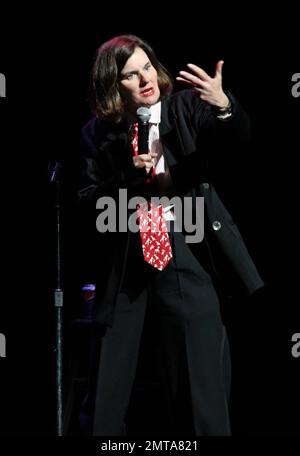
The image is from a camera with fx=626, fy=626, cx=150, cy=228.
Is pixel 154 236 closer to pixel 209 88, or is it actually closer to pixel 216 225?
pixel 216 225

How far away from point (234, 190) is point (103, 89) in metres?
0.93

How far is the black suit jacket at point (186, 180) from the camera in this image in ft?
5.63

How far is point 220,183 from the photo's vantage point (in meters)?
2.71

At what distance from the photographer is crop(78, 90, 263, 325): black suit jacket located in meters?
1.72

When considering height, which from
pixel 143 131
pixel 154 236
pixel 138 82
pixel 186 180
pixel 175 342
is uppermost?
pixel 138 82

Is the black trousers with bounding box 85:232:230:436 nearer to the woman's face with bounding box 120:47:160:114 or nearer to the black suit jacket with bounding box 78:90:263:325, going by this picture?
the black suit jacket with bounding box 78:90:263:325

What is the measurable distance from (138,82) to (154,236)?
0.51 metres

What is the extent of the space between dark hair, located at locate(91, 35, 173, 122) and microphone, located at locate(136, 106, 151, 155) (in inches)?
9.3

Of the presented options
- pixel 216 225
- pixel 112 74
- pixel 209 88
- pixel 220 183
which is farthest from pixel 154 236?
pixel 220 183

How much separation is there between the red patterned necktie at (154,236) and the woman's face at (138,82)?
0.35m

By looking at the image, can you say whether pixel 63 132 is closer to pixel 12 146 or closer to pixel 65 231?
pixel 12 146

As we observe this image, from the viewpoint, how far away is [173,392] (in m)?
1.73

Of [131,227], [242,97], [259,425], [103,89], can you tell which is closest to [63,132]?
[242,97]

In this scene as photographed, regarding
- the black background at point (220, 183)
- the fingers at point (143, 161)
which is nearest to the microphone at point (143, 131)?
the fingers at point (143, 161)
